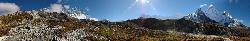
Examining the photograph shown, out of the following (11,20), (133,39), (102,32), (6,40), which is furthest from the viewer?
(11,20)

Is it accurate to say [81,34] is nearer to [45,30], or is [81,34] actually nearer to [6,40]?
[45,30]

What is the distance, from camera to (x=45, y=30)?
37.5 m

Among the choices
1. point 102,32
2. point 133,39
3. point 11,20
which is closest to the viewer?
point 102,32

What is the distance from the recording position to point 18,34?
37.5 meters

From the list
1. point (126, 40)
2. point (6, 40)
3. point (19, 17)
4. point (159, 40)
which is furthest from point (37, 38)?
point (19, 17)

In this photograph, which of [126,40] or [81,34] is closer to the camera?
[81,34]

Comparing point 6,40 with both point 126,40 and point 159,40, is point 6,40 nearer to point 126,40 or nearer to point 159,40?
point 126,40

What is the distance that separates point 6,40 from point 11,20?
134 ft

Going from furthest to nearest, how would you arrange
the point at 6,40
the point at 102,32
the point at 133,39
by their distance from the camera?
the point at 133,39, the point at 102,32, the point at 6,40

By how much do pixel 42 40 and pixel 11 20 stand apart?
4374 centimetres

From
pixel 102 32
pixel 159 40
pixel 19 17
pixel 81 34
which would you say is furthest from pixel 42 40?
pixel 19 17

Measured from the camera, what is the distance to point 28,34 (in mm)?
36750

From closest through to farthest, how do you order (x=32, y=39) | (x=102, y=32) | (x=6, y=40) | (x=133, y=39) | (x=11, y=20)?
(x=32, y=39) < (x=6, y=40) < (x=102, y=32) < (x=133, y=39) < (x=11, y=20)

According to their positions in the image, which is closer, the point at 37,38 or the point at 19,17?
the point at 37,38
